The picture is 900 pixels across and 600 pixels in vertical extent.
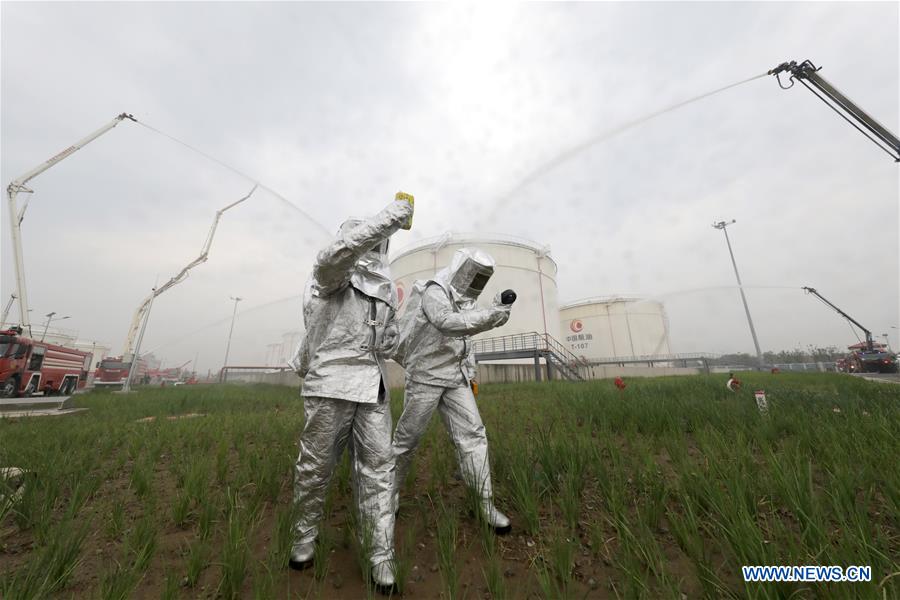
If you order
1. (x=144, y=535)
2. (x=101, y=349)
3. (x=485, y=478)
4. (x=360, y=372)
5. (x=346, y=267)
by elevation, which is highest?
(x=101, y=349)

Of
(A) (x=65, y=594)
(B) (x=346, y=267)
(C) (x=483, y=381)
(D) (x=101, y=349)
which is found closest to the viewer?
(A) (x=65, y=594)

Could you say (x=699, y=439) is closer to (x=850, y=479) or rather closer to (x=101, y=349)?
(x=850, y=479)

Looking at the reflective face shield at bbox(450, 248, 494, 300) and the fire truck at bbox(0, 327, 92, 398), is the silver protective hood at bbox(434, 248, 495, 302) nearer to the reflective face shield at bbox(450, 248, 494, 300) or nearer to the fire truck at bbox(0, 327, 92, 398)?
the reflective face shield at bbox(450, 248, 494, 300)

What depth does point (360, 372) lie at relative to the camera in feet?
6.88

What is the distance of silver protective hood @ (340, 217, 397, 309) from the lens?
2227 millimetres

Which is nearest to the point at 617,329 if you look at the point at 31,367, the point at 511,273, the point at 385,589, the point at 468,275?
the point at 511,273

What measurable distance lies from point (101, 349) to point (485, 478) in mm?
73120

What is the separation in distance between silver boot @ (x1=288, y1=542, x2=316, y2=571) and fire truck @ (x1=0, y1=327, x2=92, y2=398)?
1722 cm

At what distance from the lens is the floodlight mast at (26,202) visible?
1495cm

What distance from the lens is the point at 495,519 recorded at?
2.21 m

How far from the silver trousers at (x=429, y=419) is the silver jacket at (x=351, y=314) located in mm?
489

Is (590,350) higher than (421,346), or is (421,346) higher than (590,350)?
(590,350)

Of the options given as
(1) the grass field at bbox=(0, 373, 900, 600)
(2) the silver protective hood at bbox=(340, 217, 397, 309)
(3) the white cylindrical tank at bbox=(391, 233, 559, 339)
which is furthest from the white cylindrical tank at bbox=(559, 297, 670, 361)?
(2) the silver protective hood at bbox=(340, 217, 397, 309)

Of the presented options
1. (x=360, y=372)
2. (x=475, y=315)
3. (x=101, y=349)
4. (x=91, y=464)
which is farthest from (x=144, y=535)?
(x=101, y=349)
